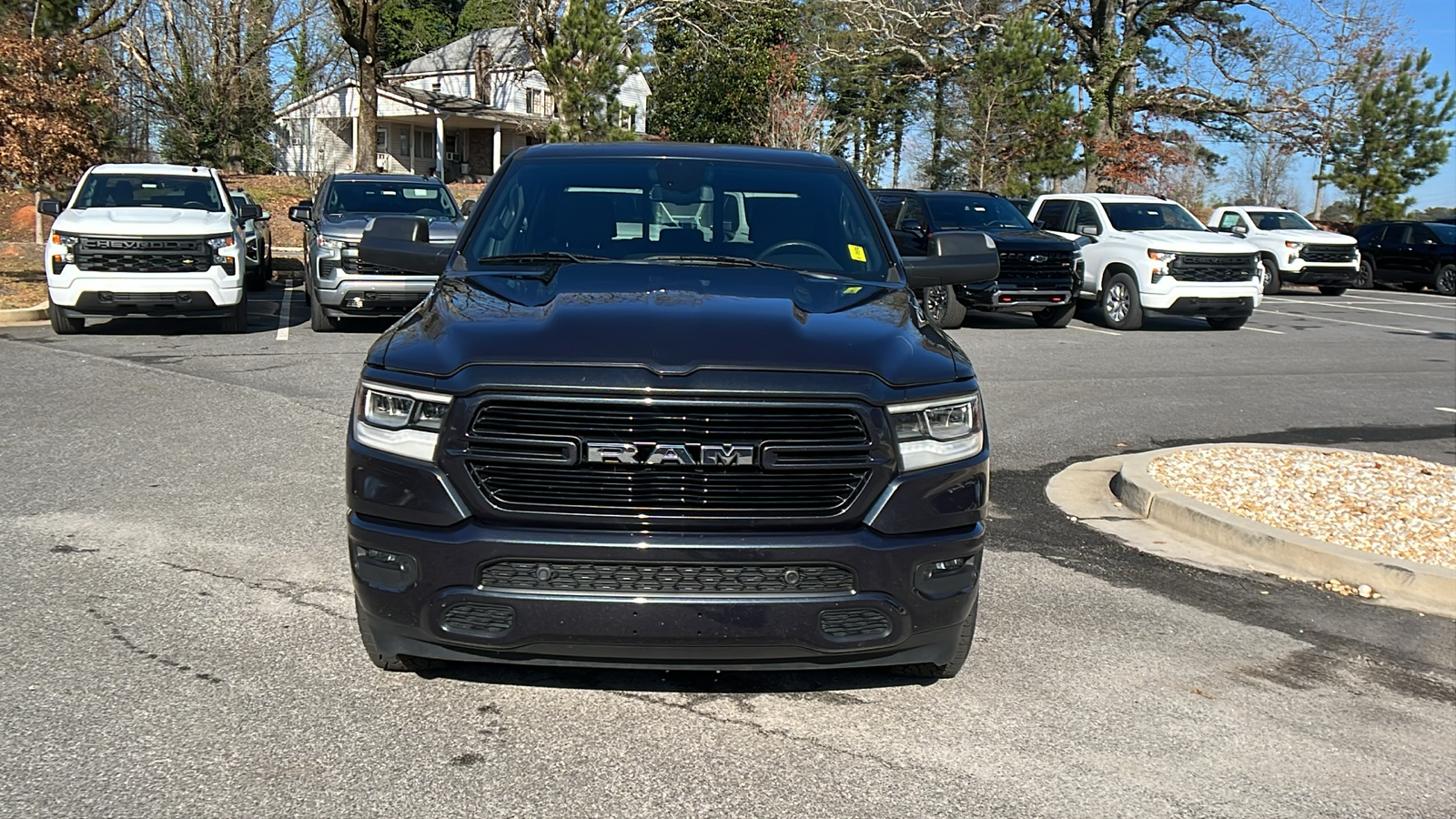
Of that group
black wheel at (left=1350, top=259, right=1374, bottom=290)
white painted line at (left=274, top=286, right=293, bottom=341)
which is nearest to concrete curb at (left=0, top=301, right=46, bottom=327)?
white painted line at (left=274, top=286, right=293, bottom=341)

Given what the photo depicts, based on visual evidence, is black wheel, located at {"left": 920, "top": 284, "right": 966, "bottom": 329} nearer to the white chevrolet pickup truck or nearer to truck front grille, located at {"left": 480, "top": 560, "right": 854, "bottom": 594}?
the white chevrolet pickup truck

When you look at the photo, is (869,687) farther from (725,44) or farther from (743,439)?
(725,44)

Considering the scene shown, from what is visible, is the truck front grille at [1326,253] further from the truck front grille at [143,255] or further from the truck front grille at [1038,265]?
the truck front grille at [143,255]

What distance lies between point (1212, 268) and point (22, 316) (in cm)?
1556

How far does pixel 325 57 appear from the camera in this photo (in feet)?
183

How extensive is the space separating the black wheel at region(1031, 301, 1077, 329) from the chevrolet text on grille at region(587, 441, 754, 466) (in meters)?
14.8

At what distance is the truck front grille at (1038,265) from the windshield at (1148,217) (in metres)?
2.10

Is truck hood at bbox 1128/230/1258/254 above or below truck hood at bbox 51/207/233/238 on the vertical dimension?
above

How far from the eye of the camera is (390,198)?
1619 centimetres

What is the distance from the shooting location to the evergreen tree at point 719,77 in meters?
40.9

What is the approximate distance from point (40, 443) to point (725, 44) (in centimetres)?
3563

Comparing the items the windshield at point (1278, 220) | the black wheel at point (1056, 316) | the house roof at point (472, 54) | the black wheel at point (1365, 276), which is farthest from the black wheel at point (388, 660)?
the house roof at point (472, 54)

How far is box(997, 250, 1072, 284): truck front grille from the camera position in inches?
679

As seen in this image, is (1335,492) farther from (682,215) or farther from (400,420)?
(400,420)
